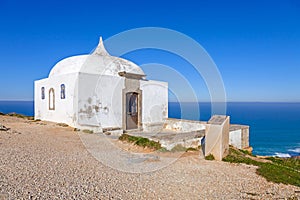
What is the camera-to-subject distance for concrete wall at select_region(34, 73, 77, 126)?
38.6 feet

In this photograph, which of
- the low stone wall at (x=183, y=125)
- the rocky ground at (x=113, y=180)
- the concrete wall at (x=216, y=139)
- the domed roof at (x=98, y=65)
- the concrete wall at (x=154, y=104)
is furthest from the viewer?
the concrete wall at (x=154, y=104)

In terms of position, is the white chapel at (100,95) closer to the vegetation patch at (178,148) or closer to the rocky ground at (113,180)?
the vegetation patch at (178,148)

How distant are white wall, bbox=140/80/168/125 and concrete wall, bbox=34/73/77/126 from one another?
4091 mm

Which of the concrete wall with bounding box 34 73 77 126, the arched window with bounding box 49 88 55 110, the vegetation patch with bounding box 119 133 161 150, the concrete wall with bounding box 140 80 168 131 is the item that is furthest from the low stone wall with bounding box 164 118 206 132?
the arched window with bounding box 49 88 55 110

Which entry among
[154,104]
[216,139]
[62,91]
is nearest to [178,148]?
[216,139]

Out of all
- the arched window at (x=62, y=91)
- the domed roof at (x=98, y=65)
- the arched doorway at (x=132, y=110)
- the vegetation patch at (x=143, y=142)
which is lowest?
the vegetation patch at (x=143, y=142)

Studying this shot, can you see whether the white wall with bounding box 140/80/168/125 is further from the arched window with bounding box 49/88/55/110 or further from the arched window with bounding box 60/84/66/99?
the arched window with bounding box 49/88/55/110

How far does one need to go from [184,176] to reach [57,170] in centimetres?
278

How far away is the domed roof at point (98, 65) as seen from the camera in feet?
41.2

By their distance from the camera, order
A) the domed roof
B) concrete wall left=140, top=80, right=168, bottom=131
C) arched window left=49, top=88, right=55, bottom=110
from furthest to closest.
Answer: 1. concrete wall left=140, top=80, right=168, bottom=131
2. arched window left=49, top=88, right=55, bottom=110
3. the domed roof

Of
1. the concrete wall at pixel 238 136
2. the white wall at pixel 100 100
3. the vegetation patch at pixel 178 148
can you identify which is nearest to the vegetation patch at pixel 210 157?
the vegetation patch at pixel 178 148

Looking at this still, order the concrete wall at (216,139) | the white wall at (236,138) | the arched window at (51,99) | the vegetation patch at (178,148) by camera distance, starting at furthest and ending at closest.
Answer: the arched window at (51,99) < the white wall at (236,138) < the vegetation patch at (178,148) < the concrete wall at (216,139)

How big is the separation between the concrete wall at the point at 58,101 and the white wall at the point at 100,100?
0.44 m

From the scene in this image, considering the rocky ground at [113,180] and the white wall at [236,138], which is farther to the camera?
the white wall at [236,138]
